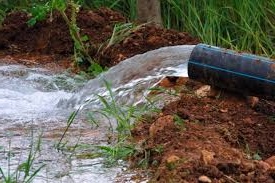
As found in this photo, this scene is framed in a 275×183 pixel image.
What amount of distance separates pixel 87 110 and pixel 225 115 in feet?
3.50

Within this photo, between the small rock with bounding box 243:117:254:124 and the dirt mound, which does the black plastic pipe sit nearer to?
the small rock with bounding box 243:117:254:124

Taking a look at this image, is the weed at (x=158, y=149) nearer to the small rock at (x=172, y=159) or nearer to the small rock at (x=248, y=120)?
the small rock at (x=172, y=159)

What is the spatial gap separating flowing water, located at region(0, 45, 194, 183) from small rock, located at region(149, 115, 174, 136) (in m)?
0.26

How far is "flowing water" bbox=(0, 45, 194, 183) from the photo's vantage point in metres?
3.78

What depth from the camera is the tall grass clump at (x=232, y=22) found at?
7484 millimetres

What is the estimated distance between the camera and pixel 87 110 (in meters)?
5.17

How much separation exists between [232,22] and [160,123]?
11.9 ft

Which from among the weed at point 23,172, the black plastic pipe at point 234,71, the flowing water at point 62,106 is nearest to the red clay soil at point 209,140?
the black plastic pipe at point 234,71

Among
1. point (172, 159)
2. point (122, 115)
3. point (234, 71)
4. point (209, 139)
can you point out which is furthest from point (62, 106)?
point (172, 159)

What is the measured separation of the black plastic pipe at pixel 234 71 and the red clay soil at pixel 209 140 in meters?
0.10

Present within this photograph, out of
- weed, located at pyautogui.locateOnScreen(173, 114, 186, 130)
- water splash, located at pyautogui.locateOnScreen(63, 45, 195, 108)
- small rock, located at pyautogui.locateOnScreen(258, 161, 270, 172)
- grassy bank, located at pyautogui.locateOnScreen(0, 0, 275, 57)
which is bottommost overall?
grassy bank, located at pyautogui.locateOnScreen(0, 0, 275, 57)

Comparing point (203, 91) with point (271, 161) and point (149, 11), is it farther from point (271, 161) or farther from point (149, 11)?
point (149, 11)

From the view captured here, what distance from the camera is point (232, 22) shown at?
301 inches

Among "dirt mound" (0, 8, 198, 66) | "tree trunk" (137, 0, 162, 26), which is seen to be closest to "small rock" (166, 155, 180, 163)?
"dirt mound" (0, 8, 198, 66)
